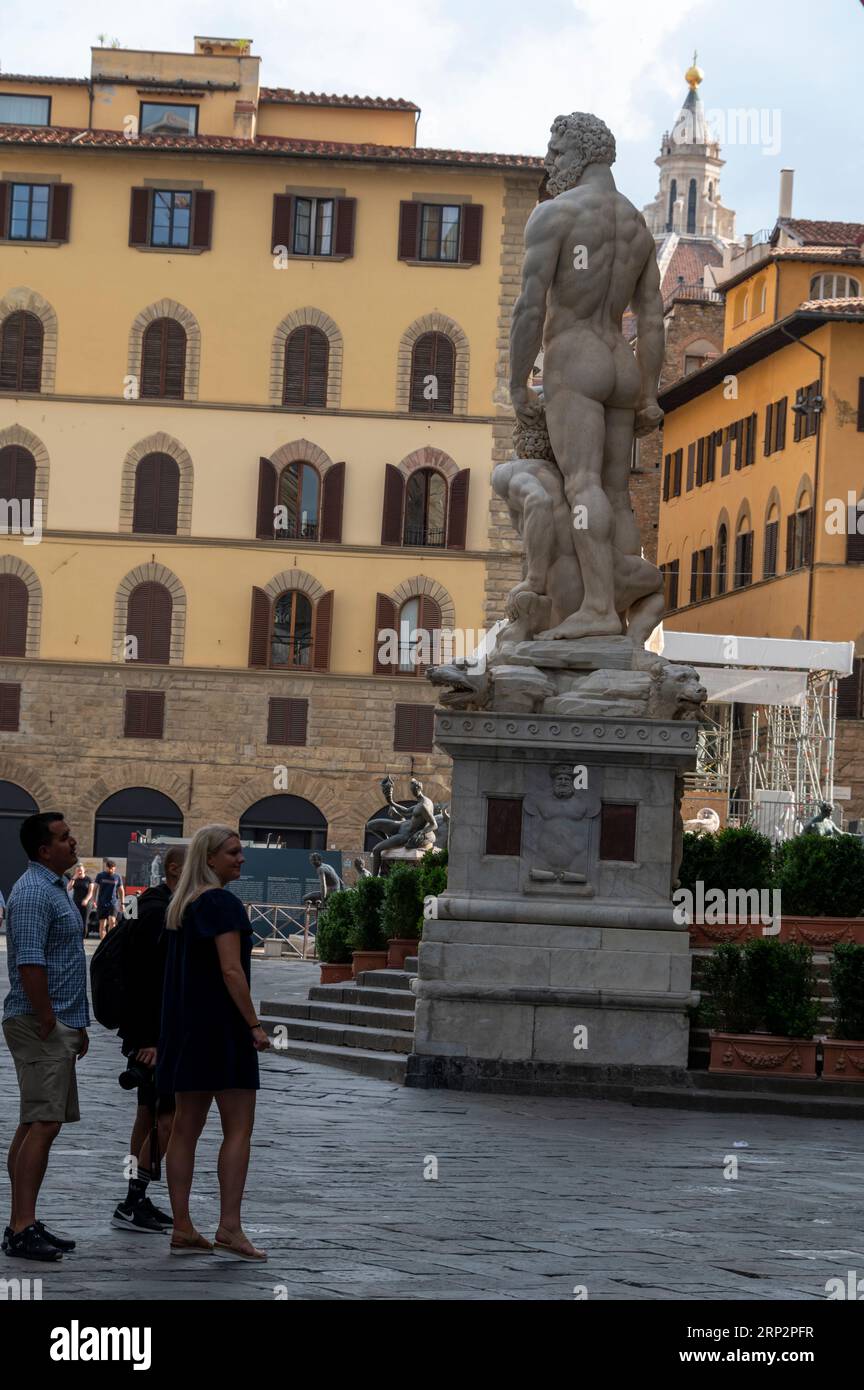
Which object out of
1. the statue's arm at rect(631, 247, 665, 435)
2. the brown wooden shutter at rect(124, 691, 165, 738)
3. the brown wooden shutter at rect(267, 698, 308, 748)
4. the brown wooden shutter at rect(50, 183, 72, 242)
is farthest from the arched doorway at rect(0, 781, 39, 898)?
the statue's arm at rect(631, 247, 665, 435)

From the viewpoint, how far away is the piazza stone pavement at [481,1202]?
7.53 metres

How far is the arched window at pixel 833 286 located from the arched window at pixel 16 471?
75.8ft

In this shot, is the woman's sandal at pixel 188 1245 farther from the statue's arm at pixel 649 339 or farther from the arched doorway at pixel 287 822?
the arched doorway at pixel 287 822

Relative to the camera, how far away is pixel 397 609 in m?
48.9

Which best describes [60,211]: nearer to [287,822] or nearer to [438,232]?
[438,232]

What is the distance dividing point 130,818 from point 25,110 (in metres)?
16.6

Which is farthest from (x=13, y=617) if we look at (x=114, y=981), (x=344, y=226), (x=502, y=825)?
(x=114, y=981)

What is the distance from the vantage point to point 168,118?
52594 mm

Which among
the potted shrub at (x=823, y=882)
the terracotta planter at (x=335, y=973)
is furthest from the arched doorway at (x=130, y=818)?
the potted shrub at (x=823, y=882)

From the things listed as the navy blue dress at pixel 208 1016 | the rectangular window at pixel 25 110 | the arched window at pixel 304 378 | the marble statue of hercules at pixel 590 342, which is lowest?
the navy blue dress at pixel 208 1016

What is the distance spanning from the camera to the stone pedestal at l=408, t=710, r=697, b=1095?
46.5 feet

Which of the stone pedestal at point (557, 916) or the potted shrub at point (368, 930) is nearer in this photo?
the stone pedestal at point (557, 916)

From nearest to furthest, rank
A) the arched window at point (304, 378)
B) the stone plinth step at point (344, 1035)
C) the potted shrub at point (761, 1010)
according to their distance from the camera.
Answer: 1. the potted shrub at point (761, 1010)
2. the stone plinth step at point (344, 1035)
3. the arched window at point (304, 378)
